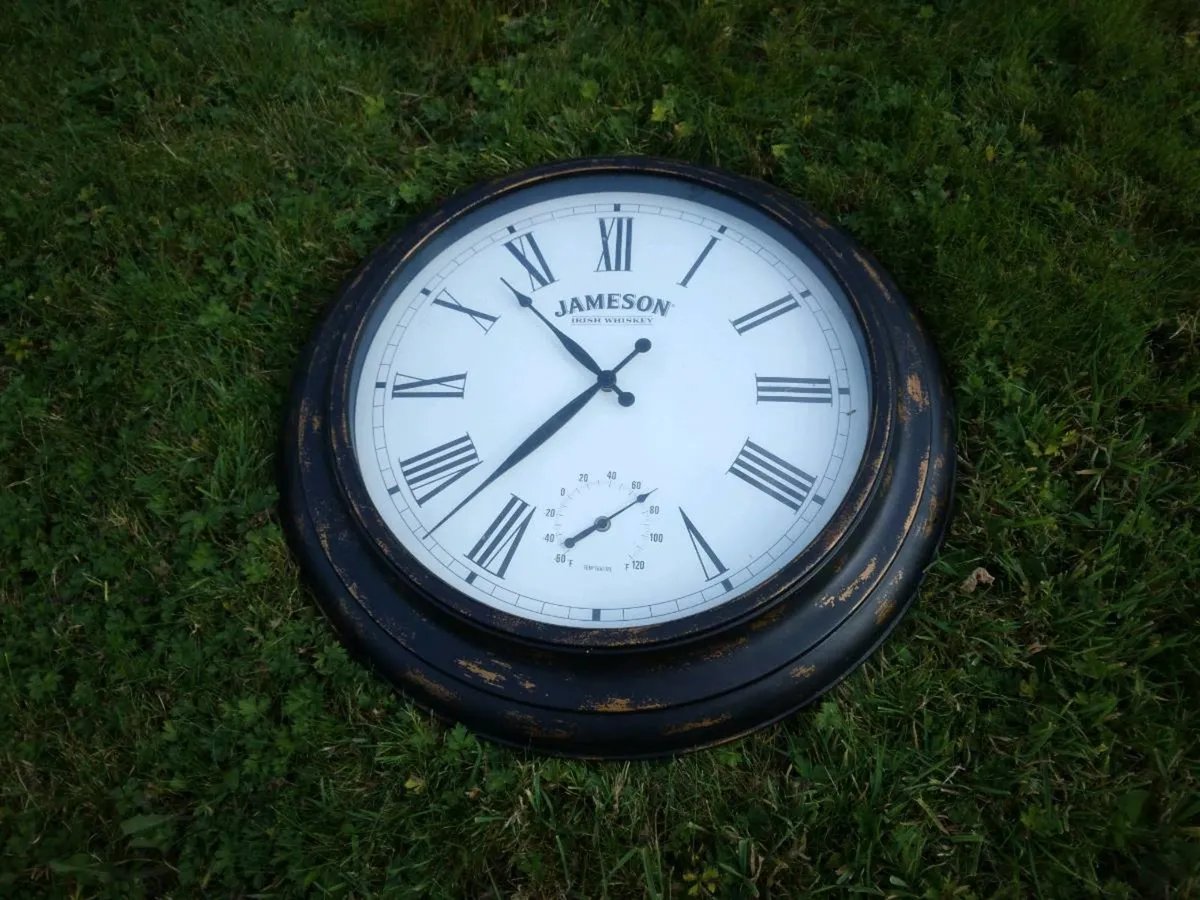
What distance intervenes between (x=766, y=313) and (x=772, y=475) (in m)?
0.42

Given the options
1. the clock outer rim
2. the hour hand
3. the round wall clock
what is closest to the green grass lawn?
the round wall clock

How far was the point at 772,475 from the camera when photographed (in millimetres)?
2299

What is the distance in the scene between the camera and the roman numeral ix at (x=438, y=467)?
7.80 ft

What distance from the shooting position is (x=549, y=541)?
2.29 m

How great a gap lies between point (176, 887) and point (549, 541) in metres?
1.05

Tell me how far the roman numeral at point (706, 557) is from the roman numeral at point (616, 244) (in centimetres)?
71

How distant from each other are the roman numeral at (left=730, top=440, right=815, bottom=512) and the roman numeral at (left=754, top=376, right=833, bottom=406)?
0.42 ft

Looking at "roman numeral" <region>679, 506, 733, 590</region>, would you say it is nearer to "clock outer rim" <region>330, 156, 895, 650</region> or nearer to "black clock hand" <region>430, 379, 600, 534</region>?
"clock outer rim" <region>330, 156, 895, 650</region>

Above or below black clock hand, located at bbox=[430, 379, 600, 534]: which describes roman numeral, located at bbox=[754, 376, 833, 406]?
above

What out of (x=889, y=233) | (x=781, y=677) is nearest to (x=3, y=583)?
(x=781, y=677)

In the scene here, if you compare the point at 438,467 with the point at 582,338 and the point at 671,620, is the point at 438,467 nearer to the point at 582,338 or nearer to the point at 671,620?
the point at 582,338

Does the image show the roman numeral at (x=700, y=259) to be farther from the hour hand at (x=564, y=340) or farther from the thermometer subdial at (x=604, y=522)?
the thermometer subdial at (x=604, y=522)

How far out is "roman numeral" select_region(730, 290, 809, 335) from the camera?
2.49m

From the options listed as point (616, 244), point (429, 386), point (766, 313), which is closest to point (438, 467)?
point (429, 386)
